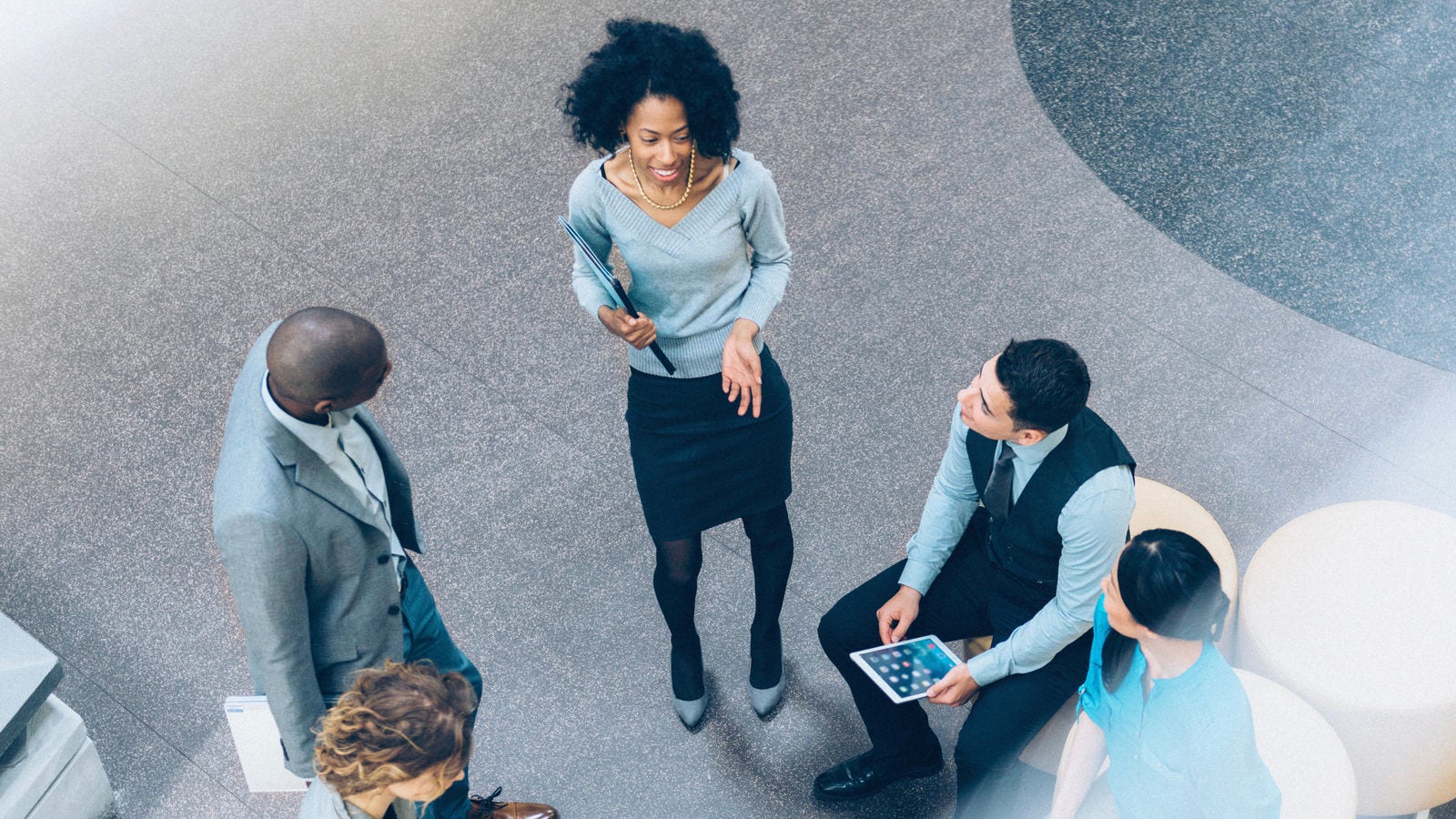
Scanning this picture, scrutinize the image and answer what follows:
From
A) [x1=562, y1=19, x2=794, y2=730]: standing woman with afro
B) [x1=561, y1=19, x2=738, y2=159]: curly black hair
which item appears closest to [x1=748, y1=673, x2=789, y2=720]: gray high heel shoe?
[x1=562, y1=19, x2=794, y2=730]: standing woman with afro

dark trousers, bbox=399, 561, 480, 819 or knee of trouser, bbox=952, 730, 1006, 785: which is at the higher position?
dark trousers, bbox=399, 561, 480, 819

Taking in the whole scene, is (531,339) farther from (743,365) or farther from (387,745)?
(387,745)

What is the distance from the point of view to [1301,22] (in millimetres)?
4922

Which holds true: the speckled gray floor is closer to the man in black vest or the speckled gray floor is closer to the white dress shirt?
the man in black vest

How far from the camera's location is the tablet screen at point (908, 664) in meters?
2.56

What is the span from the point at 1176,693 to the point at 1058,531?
45 centimetres

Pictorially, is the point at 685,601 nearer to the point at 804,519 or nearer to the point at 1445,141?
the point at 804,519

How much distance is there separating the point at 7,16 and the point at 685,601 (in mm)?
4200

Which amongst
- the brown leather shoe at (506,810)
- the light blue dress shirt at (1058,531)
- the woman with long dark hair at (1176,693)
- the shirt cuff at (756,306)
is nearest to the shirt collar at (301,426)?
the shirt cuff at (756,306)

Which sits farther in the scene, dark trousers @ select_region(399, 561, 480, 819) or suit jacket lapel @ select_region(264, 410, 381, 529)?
dark trousers @ select_region(399, 561, 480, 819)

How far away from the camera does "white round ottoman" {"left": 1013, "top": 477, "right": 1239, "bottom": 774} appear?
8.43 ft

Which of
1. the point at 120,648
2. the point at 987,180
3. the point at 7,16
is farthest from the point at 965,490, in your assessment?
the point at 7,16

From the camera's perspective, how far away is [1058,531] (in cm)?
239

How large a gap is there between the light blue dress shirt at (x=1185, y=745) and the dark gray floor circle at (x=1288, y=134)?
2.25 meters
